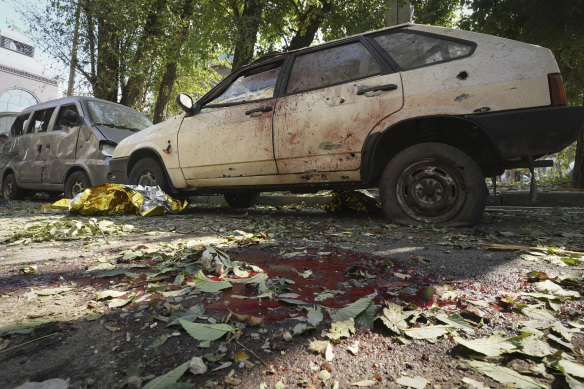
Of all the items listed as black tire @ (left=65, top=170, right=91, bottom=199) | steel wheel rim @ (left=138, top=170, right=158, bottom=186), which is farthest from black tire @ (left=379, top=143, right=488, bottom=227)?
black tire @ (left=65, top=170, right=91, bottom=199)

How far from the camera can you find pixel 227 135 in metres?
4.21

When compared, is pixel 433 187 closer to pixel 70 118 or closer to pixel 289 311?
pixel 289 311

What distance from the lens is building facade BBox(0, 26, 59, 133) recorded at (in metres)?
27.9

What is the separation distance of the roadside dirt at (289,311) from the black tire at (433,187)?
0.46m

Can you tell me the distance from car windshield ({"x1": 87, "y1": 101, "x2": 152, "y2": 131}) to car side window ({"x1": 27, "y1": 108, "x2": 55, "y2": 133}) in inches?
49.1

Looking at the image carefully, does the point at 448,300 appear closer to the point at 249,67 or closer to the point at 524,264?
the point at 524,264

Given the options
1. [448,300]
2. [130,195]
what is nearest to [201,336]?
[448,300]

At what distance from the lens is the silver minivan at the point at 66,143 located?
242 inches

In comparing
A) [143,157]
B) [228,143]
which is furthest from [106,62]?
[228,143]

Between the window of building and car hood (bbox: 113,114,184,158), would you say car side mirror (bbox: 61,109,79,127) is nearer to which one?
car hood (bbox: 113,114,184,158)

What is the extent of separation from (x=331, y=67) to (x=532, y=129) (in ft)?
6.49

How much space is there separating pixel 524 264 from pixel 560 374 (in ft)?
4.11

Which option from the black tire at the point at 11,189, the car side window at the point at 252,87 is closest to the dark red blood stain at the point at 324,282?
the car side window at the point at 252,87

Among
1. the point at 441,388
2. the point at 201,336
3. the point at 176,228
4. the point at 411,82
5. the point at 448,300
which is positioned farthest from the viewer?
the point at 176,228
